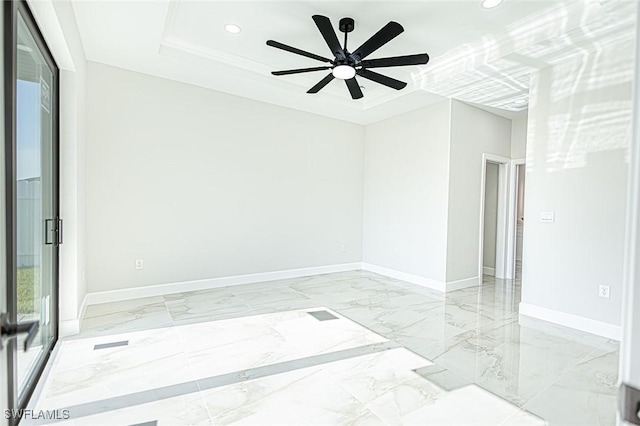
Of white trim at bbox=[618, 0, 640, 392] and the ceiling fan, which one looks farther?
the ceiling fan

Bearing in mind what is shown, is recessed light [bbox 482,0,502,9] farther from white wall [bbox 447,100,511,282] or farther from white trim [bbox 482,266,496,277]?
white trim [bbox 482,266,496,277]

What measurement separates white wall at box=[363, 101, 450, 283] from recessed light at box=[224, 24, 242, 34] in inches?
122

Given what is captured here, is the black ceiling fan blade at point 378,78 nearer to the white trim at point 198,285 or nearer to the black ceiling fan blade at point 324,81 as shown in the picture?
the black ceiling fan blade at point 324,81

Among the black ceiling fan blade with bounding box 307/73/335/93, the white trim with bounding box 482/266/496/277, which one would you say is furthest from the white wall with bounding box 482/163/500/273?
the black ceiling fan blade with bounding box 307/73/335/93

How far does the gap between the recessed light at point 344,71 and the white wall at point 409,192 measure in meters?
2.28

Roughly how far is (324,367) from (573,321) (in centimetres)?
288

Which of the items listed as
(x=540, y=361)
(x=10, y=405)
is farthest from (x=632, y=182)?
(x=540, y=361)

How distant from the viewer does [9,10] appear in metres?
1.59

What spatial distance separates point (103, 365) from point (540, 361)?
11.5 ft

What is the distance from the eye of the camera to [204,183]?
4.81m

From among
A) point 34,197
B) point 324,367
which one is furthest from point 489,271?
point 34,197

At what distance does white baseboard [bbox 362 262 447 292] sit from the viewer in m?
5.10

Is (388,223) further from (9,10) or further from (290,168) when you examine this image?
(9,10)

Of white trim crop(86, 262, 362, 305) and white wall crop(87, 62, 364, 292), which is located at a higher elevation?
white wall crop(87, 62, 364, 292)
